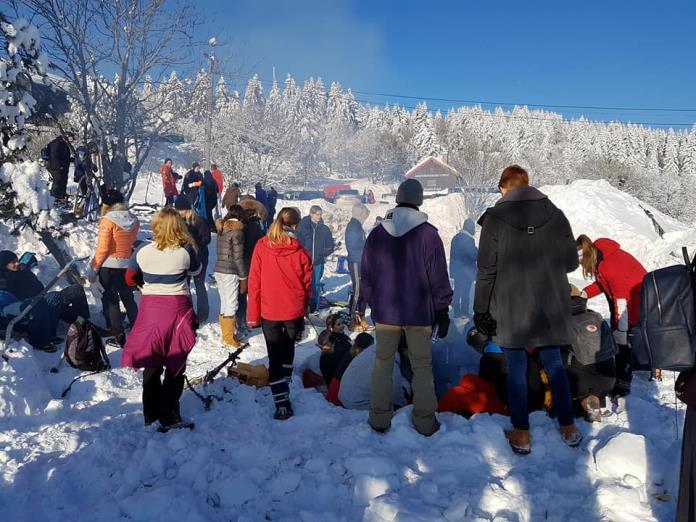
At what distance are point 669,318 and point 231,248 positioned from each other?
5.39m

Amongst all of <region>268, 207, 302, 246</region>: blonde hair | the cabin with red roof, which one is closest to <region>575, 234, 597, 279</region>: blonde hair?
<region>268, 207, 302, 246</region>: blonde hair

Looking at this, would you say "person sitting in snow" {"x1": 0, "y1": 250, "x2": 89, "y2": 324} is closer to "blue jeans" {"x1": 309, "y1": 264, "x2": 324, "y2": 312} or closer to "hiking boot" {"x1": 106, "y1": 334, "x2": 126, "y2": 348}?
"hiking boot" {"x1": 106, "y1": 334, "x2": 126, "y2": 348}

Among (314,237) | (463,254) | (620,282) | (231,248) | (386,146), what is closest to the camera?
(620,282)

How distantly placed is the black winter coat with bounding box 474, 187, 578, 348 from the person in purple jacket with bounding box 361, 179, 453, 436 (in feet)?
1.45

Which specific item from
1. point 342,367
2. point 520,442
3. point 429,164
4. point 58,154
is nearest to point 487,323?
point 520,442

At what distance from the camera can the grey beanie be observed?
3389mm

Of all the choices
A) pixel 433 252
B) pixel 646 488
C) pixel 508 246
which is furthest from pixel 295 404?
pixel 646 488

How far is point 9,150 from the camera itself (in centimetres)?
756

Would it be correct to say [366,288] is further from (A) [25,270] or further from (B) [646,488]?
(A) [25,270]

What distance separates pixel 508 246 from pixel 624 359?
210cm

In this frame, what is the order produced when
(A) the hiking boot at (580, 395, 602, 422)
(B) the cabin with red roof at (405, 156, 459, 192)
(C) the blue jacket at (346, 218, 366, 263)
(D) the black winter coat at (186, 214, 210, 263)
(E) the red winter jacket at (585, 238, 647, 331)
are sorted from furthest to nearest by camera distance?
(B) the cabin with red roof at (405, 156, 459, 192), (C) the blue jacket at (346, 218, 366, 263), (D) the black winter coat at (186, 214, 210, 263), (E) the red winter jacket at (585, 238, 647, 331), (A) the hiking boot at (580, 395, 602, 422)

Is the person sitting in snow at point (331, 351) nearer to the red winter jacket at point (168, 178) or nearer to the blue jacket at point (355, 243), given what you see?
the blue jacket at point (355, 243)

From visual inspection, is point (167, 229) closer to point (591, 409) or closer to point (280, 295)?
point (280, 295)

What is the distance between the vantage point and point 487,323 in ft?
10.4
